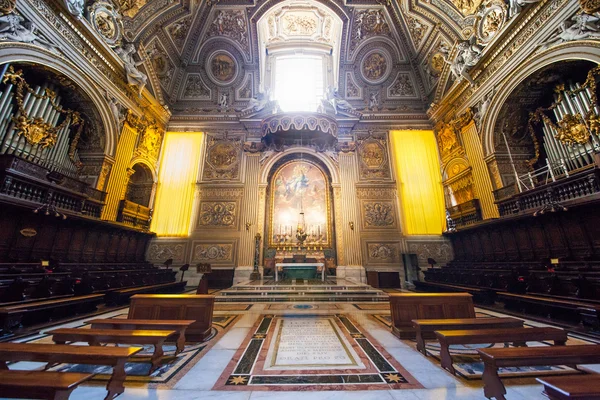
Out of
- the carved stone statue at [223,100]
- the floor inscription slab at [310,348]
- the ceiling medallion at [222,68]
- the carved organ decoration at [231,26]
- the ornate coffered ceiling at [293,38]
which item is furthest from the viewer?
the ceiling medallion at [222,68]

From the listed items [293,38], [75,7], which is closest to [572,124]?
[293,38]

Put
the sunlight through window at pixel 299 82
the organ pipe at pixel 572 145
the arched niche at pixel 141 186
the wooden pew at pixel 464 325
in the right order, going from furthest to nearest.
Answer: the sunlight through window at pixel 299 82, the arched niche at pixel 141 186, the organ pipe at pixel 572 145, the wooden pew at pixel 464 325

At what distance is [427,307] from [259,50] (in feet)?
42.5

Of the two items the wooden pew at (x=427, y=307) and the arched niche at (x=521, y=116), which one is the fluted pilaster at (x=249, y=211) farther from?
the arched niche at (x=521, y=116)

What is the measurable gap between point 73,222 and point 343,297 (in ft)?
24.5

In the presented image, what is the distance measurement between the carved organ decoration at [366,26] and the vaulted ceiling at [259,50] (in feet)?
0.13

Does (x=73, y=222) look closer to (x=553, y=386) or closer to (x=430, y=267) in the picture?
(x=553, y=386)

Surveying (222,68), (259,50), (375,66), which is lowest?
(222,68)

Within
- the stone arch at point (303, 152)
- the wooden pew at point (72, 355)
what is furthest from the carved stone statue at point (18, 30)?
the stone arch at point (303, 152)

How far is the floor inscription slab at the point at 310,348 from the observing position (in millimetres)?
2297

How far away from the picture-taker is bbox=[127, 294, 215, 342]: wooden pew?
10.3 ft

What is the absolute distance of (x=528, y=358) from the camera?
1562 millimetres

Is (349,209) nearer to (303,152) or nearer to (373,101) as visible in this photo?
(303,152)

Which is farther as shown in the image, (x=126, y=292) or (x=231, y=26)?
(x=231, y=26)
